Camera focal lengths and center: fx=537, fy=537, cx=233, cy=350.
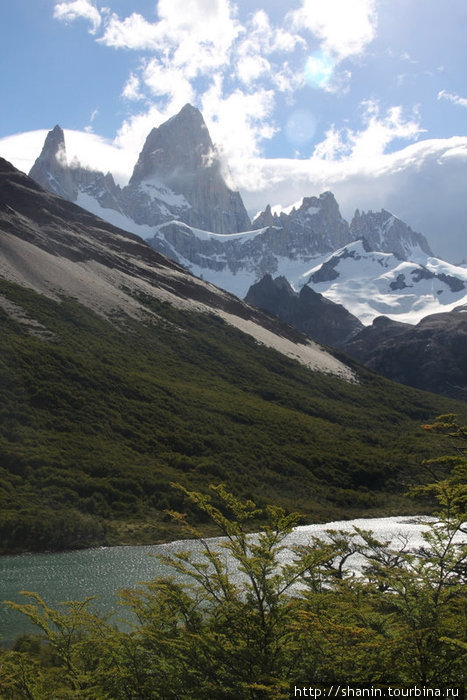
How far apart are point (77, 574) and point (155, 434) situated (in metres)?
34.8

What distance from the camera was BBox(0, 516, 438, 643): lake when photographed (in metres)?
28.8

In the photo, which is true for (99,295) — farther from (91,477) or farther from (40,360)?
(91,477)

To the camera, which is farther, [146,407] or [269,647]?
[146,407]

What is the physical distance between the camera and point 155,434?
7000 centimetres

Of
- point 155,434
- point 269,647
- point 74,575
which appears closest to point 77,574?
point 74,575

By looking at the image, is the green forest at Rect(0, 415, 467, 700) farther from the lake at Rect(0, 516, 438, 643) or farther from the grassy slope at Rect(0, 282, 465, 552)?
the grassy slope at Rect(0, 282, 465, 552)

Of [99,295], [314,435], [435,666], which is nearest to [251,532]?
[314,435]

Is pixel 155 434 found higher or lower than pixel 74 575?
higher

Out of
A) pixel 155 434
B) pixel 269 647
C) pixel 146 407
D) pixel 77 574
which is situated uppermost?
pixel 269 647

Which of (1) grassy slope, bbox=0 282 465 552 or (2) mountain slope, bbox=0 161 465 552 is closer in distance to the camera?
(1) grassy slope, bbox=0 282 465 552

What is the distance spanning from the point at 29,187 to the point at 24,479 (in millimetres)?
129712

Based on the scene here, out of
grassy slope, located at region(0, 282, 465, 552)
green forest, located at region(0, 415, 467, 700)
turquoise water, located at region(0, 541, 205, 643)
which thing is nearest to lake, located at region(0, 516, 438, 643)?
turquoise water, located at region(0, 541, 205, 643)

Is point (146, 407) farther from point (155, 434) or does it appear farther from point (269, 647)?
point (269, 647)

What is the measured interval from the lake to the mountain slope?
2889 millimetres
